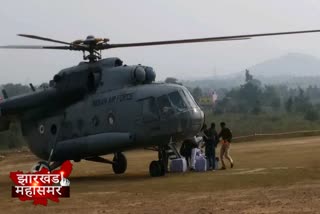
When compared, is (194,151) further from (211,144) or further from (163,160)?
(163,160)

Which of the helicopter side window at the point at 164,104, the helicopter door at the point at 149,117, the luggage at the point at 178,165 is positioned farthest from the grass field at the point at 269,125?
the helicopter door at the point at 149,117

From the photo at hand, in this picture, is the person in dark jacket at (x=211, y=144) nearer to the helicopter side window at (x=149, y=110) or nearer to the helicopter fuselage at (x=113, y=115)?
the helicopter fuselage at (x=113, y=115)

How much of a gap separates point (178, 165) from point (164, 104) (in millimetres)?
2876

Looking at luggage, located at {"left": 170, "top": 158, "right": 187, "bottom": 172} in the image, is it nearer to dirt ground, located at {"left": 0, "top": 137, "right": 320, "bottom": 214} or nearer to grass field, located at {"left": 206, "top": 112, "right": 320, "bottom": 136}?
dirt ground, located at {"left": 0, "top": 137, "right": 320, "bottom": 214}

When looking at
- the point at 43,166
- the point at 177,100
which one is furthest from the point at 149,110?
the point at 43,166

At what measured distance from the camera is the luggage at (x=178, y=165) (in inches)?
819

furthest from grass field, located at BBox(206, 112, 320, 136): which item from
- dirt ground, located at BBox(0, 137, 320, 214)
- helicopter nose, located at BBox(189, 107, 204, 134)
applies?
dirt ground, located at BBox(0, 137, 320, 214)

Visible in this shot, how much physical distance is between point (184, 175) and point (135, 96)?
313cm

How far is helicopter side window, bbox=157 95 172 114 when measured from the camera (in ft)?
62.4

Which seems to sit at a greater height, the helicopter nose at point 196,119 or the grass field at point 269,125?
the helicopter nose at point 196,119

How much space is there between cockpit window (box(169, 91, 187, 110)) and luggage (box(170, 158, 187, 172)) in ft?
8.03

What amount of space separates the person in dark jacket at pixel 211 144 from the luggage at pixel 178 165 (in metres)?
1.18

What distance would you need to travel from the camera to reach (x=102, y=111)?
20.1 m

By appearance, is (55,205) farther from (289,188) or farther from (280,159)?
(280,159)
